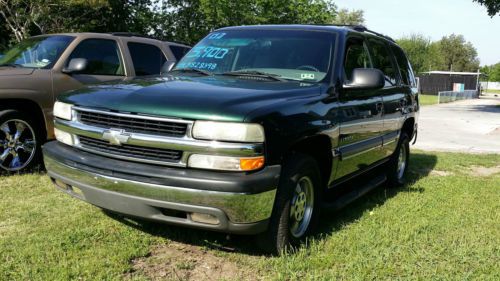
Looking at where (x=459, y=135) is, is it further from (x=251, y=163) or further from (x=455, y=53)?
(x=455, y=53)

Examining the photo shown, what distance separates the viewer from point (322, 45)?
466 centimetres

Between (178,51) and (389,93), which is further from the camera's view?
(178,51)

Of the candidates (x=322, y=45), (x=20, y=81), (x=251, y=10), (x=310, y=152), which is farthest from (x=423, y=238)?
(x=251, y=10)

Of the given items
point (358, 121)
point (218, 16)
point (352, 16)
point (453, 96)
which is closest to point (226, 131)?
point (358, 121)

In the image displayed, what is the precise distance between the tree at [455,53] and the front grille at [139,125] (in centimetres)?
8816

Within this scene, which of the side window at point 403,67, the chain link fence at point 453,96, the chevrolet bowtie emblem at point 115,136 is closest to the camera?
the chevrolet bowtie emblem at point 115,136

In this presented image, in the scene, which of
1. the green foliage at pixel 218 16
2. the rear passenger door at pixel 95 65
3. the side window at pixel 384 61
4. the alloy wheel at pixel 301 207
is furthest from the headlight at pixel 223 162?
the green foliage at pixel 218 16

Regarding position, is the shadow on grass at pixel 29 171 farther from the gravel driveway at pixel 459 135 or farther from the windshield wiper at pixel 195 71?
the gravel driveway at pixel 459 135

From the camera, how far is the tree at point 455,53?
84.6m

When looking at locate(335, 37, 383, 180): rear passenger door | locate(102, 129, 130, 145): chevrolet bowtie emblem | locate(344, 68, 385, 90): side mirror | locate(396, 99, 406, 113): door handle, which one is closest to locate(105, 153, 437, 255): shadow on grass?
locate(335, 37, 383, 180): rear passenger door

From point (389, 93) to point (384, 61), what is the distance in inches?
20.2

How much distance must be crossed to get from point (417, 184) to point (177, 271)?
4.29 metres

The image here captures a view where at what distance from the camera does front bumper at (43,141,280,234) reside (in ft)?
10.3

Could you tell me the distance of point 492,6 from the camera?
75.9ft
